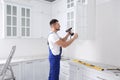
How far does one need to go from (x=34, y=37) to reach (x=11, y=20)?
2.40 ft

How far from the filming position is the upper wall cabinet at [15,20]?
2830mm

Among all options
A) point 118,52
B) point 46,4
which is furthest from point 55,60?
point 46,4

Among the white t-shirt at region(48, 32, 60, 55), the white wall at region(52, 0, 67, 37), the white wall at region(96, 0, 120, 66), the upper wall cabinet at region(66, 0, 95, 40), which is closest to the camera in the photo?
the white t-shirt at region(48, 32, 60, 55)

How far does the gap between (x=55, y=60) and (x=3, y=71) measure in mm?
1001

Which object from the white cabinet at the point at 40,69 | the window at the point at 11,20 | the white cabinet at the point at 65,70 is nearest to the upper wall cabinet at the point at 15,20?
the window at the point at 11,20

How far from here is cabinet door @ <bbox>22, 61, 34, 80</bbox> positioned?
302 centimetres

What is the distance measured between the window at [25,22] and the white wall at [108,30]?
1622mm

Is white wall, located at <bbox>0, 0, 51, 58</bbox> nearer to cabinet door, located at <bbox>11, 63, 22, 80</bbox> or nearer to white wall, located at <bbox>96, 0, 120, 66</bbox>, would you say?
cabinet door, located at <bbox>11, 63, 22, 80</bbox>

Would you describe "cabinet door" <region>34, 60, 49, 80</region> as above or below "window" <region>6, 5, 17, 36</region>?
below

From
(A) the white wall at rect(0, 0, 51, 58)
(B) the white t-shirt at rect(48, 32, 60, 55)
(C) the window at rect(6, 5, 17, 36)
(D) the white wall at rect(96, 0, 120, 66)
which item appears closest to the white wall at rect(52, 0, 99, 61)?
(D) the white wall at rect(96, 0, 120, 66)

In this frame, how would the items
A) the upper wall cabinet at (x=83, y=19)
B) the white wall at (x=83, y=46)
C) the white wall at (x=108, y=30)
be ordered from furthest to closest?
the white wall at (x=83, y=46) → the upper wall cabinet at (x=83, y=19) → the white wall at (x=108, y=30)

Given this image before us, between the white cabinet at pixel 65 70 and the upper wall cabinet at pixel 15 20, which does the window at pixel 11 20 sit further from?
the white cabinet at pixel 65 70

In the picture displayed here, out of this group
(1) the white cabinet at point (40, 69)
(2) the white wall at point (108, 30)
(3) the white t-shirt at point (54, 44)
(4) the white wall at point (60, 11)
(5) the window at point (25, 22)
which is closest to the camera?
(3) the white t-shirt at point (54, 44)

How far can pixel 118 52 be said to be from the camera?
2377 mm
